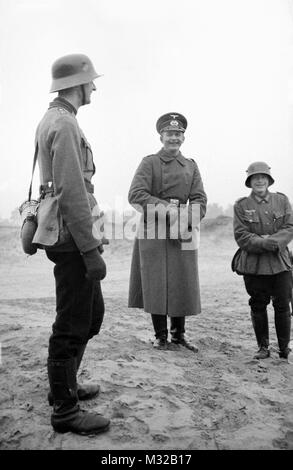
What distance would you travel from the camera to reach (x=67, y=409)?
251 cm

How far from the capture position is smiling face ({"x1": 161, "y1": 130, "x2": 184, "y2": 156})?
14.1 ft

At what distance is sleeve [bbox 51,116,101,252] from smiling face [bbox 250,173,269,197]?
2302 millimetres

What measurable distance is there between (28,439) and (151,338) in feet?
7.84

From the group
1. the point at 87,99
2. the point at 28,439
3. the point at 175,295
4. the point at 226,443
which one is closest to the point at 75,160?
the point at 87,99

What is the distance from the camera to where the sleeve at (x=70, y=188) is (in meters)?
2.38

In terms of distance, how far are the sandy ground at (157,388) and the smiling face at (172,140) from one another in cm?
204

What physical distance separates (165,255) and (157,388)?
144 cm

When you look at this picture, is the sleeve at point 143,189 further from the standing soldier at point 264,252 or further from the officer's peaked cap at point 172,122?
the standing soldier at point 264,252

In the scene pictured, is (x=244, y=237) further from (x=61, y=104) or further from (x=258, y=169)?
(x=61, y=104)

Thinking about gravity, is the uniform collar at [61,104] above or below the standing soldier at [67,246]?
above

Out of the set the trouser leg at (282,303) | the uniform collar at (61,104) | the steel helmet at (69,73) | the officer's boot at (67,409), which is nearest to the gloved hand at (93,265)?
the officer's boot at (67,409)

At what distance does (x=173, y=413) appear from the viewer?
275 centimetres

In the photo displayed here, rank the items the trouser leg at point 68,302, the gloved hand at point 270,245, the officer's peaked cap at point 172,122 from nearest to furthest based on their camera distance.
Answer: the trouser leg at point 68,302 < the gloved hand at point 270,245 < the officer's peaked cap at point 172,122

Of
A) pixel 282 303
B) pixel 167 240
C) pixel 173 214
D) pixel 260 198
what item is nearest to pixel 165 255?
pixel 167 240
